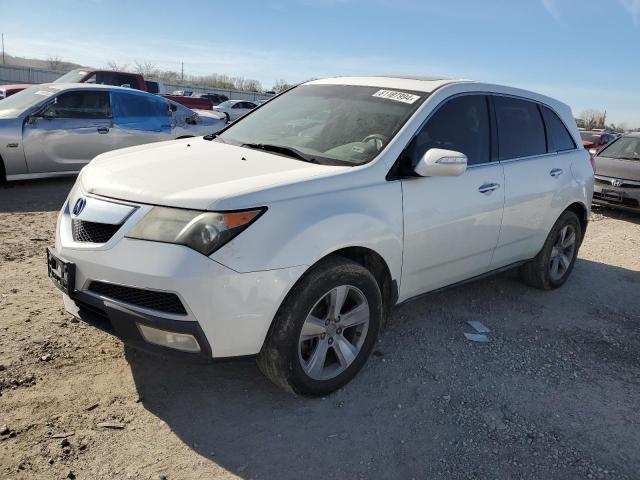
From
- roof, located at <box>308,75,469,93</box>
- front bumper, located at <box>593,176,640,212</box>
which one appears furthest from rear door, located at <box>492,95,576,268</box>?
front bumper, located at <box>593,176,640,212</box>

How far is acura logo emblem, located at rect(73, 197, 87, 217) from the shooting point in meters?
2.92

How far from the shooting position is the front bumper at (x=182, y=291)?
98.6 inches

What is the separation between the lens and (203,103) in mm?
21750

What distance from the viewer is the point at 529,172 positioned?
446 cm

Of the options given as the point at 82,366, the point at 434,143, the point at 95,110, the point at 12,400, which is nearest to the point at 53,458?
the point at 12,400

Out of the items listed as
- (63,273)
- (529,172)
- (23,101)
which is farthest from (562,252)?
(23,101)

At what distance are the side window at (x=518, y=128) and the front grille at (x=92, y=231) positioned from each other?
116 inches

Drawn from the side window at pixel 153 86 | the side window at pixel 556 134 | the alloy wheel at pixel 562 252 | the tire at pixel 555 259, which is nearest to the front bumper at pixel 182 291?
the tire at pixel 555 259

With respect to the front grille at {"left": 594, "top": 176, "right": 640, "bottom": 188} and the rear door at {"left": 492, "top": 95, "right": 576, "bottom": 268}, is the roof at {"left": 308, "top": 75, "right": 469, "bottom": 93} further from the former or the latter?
the front grille at {"left": 594, "top": 176, "right": 640, "bottom": 188}

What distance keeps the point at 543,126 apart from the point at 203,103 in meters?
18.7

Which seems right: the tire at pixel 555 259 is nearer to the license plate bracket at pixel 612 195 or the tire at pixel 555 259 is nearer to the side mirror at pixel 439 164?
the side mirror at pixel 439 164

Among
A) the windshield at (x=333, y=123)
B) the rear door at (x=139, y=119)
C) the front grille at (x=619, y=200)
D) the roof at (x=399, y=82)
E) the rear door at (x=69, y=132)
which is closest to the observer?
the windshield at (x=333, y=123)

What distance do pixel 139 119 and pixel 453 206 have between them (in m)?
6.88

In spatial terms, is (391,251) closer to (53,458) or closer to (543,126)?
(53,458)
